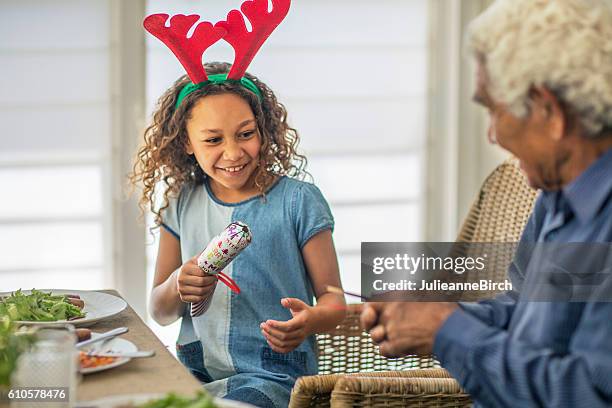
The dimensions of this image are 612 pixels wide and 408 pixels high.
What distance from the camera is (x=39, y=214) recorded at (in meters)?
3.27

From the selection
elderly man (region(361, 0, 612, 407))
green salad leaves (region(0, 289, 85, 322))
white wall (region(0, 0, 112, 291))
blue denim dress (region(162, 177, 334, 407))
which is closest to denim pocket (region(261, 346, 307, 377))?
blue denim dress (region(162, 177, 334, 407))

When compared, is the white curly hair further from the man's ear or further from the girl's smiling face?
the girl's smiling face

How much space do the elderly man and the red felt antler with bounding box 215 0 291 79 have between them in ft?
2.83

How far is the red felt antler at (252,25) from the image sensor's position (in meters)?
2.24

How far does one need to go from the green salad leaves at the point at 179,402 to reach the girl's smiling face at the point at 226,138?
0.98 metres

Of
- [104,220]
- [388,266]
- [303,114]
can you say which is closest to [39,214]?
[104,220]

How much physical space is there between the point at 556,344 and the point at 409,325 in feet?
0.71

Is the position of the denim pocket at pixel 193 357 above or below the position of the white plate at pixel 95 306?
below

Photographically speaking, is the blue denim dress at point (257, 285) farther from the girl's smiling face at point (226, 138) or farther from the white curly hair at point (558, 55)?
the white curly hair at point (558, 55)

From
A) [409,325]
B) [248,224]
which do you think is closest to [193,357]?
[248,224]

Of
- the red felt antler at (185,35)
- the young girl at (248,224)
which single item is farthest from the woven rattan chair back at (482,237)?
the red felt antler at (185,35)

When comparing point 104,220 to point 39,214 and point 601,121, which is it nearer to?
point 39,214

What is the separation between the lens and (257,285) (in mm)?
2236

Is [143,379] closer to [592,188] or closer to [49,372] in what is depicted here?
[49,372]
